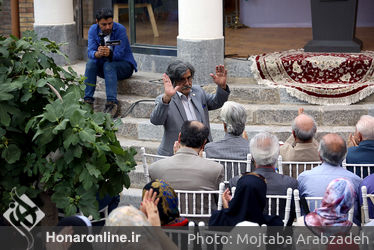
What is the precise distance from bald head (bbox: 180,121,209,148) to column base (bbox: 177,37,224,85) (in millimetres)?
2804

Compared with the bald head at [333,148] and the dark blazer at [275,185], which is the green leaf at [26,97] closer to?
the dark blazer at [275,185]

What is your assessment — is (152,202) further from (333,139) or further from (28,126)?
(333,139)

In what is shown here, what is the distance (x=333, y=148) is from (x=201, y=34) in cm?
328

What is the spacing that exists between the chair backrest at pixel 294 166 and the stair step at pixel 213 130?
1.72m

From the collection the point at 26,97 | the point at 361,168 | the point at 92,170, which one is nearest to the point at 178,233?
the point at 92,170

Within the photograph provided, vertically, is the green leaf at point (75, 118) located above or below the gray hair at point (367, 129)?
above

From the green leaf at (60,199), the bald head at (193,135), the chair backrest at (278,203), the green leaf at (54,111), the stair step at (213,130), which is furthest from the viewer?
the stair step at (213,130)

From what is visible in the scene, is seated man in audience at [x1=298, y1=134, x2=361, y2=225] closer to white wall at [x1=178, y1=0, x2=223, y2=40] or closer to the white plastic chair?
the white plastic chair

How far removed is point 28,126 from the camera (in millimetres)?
3379

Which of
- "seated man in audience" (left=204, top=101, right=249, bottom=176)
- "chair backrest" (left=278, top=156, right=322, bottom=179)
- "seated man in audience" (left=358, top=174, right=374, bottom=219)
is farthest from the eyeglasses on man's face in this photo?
"seated man in audience" (left=358, top=174, right=374, bottom=219)

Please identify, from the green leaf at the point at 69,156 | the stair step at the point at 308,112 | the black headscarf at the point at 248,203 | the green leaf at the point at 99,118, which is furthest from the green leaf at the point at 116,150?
the stair step at the point at 308,112

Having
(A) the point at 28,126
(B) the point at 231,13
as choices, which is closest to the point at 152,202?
(A) the point at 28,126

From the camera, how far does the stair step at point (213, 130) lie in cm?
643

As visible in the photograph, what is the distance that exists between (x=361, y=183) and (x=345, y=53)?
369cm
